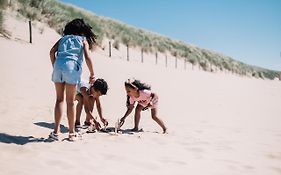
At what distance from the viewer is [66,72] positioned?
173 inches

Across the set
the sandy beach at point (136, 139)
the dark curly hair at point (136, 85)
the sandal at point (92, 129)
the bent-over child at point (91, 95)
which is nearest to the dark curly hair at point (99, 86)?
the bent-over child at point (91, 95)

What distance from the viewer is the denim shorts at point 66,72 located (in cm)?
441

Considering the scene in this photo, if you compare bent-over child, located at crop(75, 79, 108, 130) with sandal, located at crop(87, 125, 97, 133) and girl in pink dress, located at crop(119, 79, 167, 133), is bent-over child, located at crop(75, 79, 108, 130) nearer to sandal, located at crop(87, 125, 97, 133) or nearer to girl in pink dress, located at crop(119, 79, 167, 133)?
sandal, located at crop(87, 125, 97, 133)

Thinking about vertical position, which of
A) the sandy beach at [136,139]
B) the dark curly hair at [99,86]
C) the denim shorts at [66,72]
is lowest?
the sandy beach at [136,139]

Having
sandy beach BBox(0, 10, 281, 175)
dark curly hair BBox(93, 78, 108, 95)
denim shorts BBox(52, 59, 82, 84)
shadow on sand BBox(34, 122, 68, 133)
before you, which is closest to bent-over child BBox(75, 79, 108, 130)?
dark curly hair BBox(93, 78, 108, 95)

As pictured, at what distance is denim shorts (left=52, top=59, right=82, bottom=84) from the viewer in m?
4.41

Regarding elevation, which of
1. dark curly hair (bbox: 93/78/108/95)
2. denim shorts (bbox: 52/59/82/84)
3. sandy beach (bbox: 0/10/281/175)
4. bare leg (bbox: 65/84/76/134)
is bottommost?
sandy beach (bbox: 0/10/281/175)

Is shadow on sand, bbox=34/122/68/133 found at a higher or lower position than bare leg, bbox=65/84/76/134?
lower

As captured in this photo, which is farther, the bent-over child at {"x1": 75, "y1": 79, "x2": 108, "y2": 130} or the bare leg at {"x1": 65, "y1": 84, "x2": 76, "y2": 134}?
the bent-over child at {"x1": 75, "y1": 79, "x2": 108, "y2": 130}

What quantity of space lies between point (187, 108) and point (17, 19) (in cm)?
1065

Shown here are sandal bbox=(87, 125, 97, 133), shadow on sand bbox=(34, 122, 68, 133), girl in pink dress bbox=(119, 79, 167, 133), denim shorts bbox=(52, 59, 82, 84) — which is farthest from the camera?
girl in pink dress bbox=(119, 79, 167, 133)

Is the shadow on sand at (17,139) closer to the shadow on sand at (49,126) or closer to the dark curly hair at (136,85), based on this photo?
the shadow on sand at (49,126)

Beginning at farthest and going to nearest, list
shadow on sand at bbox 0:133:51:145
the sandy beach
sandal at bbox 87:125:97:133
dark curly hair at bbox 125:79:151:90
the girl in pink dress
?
the girl in pink dress
dark curly hair at bbox 125:79:151:90
sandal at bbox 87:125:97:133
shadow on sand at bbox 0:133:51:145
the sandy beach

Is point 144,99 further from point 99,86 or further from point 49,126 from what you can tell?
point 49,126
